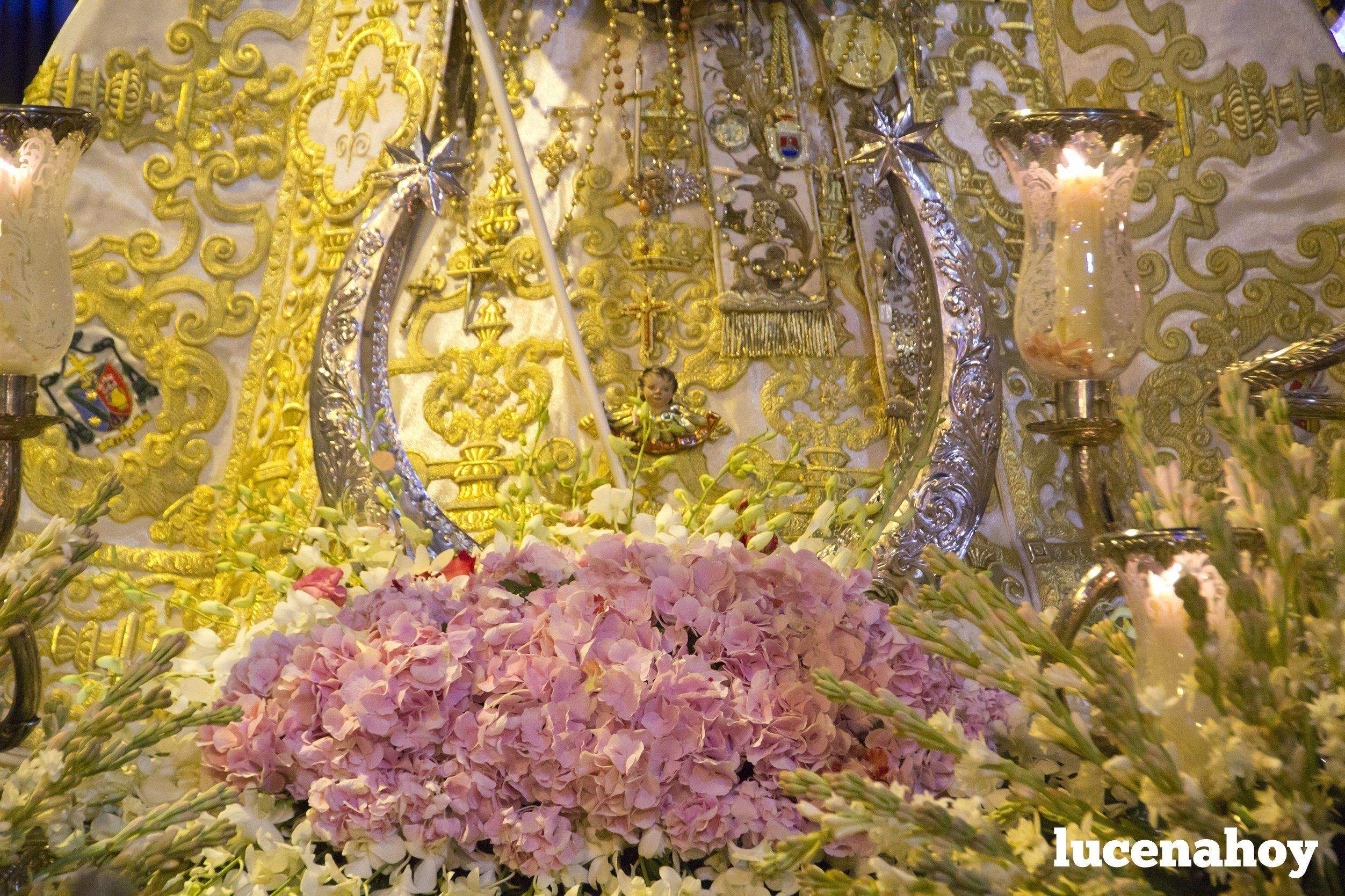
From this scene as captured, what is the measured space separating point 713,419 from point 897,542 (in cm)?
35

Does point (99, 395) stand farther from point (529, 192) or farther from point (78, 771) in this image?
point (78, 771)

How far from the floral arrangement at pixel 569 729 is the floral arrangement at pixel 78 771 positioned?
0.16 metres

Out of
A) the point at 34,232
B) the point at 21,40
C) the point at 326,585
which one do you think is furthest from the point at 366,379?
the point at 21,40

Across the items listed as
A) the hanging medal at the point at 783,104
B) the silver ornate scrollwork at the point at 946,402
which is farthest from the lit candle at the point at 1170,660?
the hanging medal at the point at 783,104

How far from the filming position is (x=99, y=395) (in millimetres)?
2312

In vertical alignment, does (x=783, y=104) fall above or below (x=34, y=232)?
above

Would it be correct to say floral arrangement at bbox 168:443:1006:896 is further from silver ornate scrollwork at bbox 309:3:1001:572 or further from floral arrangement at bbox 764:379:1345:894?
silver ornate scrollwork at bbox 309:3:1001:572

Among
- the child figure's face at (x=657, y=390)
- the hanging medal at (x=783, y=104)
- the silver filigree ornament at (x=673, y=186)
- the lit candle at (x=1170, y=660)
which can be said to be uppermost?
the hanging medal at (x=783, y=104)

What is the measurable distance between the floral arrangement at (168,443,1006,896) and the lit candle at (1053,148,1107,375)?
0.47 meters

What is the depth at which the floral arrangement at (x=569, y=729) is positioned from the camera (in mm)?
766

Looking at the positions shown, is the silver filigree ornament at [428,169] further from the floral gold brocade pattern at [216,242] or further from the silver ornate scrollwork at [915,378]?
the floral gold brocade pattern at [216,242]

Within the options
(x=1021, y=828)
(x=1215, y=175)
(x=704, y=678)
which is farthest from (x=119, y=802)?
(x=1215, y=175)

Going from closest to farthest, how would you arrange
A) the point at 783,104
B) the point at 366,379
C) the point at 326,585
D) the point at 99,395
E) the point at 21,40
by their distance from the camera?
the point at 326,585, the point at 366,379, the point at 783,104, the point at 99,395, the point at 21,40

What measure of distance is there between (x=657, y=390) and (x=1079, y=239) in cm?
84
